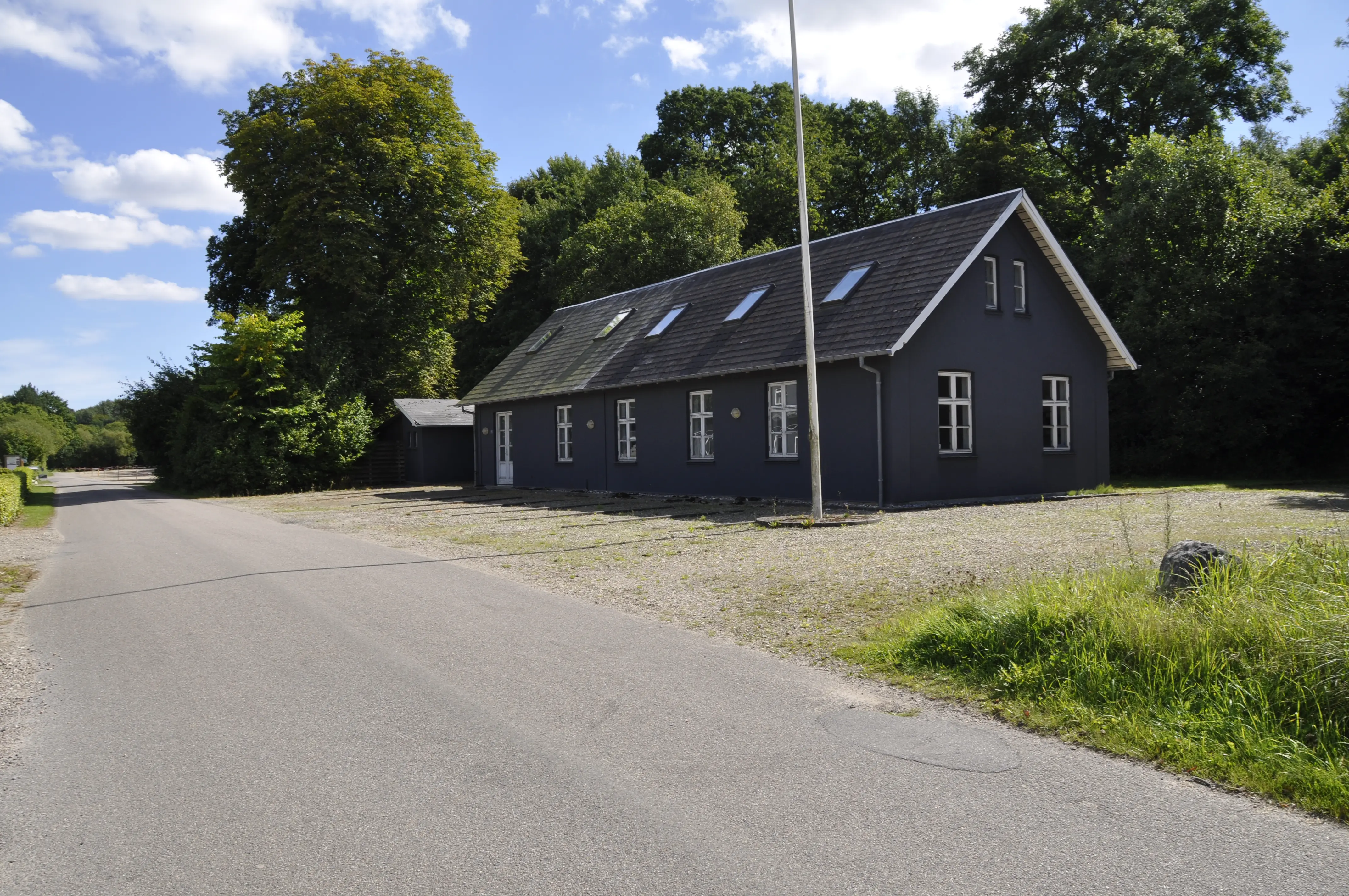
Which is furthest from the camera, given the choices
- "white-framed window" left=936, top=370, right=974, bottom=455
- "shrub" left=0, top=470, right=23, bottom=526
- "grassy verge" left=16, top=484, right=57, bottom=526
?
"grassy verge" left=16, top=484, right=57, bottom=526

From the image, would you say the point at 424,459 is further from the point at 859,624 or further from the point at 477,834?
the point at 477,834

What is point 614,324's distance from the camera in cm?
2897

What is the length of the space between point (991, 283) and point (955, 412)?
3.13 m

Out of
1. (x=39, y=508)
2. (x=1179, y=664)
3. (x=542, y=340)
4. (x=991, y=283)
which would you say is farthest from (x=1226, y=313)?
(x=39, y=508)

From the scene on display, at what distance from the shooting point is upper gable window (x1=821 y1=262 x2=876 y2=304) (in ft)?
65.1

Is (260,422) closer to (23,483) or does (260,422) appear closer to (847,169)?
(23,483)

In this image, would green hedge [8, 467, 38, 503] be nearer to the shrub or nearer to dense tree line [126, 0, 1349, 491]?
the shrub

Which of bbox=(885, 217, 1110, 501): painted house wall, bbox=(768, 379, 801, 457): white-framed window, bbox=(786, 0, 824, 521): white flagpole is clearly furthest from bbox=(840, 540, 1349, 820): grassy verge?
bbox=(768, 379, 801, 457): white-framed window

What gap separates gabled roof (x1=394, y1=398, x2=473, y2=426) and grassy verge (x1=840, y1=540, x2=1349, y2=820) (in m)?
31.4

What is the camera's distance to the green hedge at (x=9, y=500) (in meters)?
20.7

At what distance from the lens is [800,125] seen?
15.3 meters

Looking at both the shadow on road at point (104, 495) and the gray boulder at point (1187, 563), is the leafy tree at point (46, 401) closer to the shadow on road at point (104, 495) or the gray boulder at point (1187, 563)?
the shadow on road at point (104, 495)

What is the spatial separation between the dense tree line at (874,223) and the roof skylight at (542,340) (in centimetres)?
691

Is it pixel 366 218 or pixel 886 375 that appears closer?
pixel 886 375
